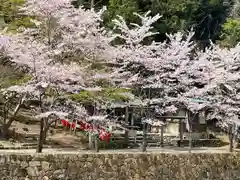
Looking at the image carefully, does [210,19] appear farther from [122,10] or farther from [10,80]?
[10,80]

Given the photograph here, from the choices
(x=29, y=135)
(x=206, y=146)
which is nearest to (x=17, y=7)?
(x=29, y=135)

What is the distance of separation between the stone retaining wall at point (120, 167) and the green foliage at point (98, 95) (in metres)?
2.83

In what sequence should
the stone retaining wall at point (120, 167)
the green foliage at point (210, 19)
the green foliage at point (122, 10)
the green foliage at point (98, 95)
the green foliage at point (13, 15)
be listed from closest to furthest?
the stone retaining wall at point (120, 167)
the green foliage at point (98, 95)
the green foliage at point (13, 15)
the green foliage at point (122, 10)
the green foliage at point (210, 19)

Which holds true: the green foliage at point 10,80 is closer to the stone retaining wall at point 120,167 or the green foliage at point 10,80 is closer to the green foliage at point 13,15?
the green foliage at point 13,15

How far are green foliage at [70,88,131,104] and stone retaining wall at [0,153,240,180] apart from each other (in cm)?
283

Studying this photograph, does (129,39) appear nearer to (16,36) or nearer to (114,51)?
(114,51)

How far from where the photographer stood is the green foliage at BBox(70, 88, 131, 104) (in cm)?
1608

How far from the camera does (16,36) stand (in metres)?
15.8

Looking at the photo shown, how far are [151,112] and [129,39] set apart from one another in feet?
11.6

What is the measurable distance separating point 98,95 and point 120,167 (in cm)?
325

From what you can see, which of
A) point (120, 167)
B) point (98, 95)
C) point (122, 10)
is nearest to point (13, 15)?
point (98, 95)

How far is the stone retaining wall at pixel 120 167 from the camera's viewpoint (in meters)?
12.4

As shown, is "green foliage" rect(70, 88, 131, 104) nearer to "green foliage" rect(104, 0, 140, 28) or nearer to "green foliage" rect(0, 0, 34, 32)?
"green foliage" rect(0, 0, 34, 32)

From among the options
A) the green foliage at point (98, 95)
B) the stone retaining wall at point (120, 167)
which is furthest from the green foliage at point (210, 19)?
the green foliage at point (98, 95)
